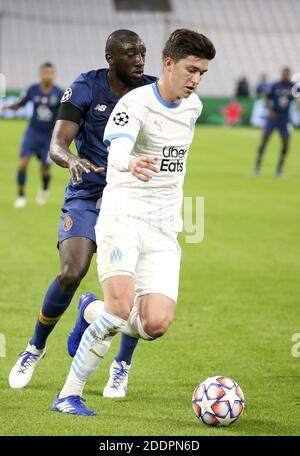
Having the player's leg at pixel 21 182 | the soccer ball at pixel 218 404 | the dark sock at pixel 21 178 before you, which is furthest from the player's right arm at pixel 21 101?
the soccer ball at pixel 218 404

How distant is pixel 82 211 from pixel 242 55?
4380 cm

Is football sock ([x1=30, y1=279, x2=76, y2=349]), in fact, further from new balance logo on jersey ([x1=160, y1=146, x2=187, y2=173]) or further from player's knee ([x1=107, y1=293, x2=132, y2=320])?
new balance logo on jersey ([x1=160, y1=146, x2=187, y2=173])

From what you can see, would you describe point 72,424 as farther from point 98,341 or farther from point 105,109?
point 105,109

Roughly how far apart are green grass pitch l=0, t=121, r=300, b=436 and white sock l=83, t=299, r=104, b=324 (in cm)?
51

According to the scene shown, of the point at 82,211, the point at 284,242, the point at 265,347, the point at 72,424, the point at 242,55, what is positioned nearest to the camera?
the point at 72,424

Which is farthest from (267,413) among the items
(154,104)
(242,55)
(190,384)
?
(242,55)

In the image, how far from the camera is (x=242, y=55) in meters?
49.3

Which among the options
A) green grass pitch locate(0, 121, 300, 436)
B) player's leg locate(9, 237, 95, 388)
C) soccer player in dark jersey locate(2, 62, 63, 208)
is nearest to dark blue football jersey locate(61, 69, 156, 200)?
player's leg locate(9, 237, 95, 388)

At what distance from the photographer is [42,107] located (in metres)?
17.8

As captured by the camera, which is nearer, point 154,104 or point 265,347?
point 154,104

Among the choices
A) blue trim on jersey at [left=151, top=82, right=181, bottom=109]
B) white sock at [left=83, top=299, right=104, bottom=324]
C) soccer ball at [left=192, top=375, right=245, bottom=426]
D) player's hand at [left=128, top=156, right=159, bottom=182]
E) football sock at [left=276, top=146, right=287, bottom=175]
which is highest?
football sock at [left=276, top=146, right=287, bottom=175]

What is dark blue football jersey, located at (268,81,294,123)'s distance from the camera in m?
24.8

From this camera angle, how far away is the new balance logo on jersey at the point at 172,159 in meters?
6.00

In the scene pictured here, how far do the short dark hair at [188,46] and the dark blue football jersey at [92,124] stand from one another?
0.95m
